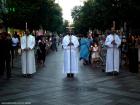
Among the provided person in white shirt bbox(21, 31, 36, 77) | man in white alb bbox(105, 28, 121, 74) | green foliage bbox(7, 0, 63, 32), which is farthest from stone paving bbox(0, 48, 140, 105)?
green foliage bbox(7, 0, 63, 32)

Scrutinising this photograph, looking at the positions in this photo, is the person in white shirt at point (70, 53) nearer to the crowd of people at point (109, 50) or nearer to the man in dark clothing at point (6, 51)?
the crowd of people at point (109, 50)

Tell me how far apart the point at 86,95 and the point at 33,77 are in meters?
5.39

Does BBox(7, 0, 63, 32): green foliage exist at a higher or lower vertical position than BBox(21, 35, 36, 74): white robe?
higher

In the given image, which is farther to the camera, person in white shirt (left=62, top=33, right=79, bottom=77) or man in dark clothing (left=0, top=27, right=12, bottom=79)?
person in white shirt (left=62, top=33, right=79, bottom=77)

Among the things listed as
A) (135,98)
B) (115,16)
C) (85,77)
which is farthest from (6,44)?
(115,16)

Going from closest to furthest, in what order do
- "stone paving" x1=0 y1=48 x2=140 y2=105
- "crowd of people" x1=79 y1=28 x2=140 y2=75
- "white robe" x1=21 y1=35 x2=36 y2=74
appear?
"stone paving" x1=0 y1=48 x2=140 y2=105 → "white robe" x1=21 y1=35 x2=36 y2=74 → "crowd of people" x1=79 y1=28 x2=140 y2=75

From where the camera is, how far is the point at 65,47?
54.6ft

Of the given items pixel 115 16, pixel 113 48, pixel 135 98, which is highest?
pixel 115 16

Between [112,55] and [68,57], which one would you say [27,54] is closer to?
[68,57]

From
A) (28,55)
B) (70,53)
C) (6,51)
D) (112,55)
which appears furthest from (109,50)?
(6,51)

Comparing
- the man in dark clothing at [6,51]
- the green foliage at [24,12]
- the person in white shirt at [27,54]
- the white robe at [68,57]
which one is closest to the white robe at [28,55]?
the person in white shirt at [27,54]

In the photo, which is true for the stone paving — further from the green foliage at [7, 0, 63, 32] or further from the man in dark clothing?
the green foliage at [7, 0, 63, 32]

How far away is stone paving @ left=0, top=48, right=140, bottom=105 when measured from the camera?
1042 centimetres

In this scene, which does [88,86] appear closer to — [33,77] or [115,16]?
[33,77]
